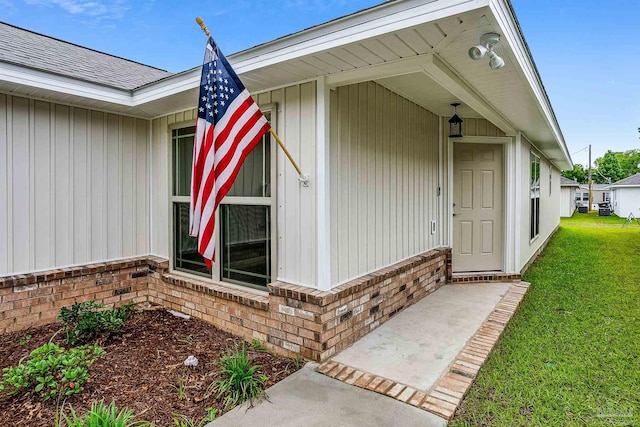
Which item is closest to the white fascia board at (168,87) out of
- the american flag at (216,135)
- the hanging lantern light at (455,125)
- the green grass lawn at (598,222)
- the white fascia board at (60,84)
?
the white fascia board at (60,84)

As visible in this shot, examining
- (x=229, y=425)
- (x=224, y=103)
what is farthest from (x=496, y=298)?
(x=224, y=103)

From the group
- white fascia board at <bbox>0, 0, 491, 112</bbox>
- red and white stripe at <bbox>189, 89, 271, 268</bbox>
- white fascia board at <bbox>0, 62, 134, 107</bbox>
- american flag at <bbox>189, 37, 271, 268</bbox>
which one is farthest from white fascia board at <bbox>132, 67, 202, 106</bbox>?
red and white stripe at <bbox>189, 89, 271, 268</bbox>

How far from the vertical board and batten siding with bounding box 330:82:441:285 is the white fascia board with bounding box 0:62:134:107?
2527mm

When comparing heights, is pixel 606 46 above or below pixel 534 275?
above

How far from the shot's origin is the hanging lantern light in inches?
201

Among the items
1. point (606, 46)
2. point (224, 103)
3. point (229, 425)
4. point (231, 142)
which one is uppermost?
point (606, 46)

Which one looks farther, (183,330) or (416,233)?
(416,233)

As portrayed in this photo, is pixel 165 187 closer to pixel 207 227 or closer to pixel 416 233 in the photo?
pixel 207 227

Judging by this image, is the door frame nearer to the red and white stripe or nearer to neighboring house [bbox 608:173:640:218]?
the red and white stripe

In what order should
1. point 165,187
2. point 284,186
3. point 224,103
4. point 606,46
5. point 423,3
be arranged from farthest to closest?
point 606,46, point 165,187, point 284,186, point 224,103, point 423,3

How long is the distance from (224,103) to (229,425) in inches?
85.3

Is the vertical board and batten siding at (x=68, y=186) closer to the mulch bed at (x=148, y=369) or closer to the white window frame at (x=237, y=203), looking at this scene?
the white window frame at (x=237, y=203)

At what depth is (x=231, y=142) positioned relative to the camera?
9.02 ft

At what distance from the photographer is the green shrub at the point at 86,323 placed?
11.2 ft
